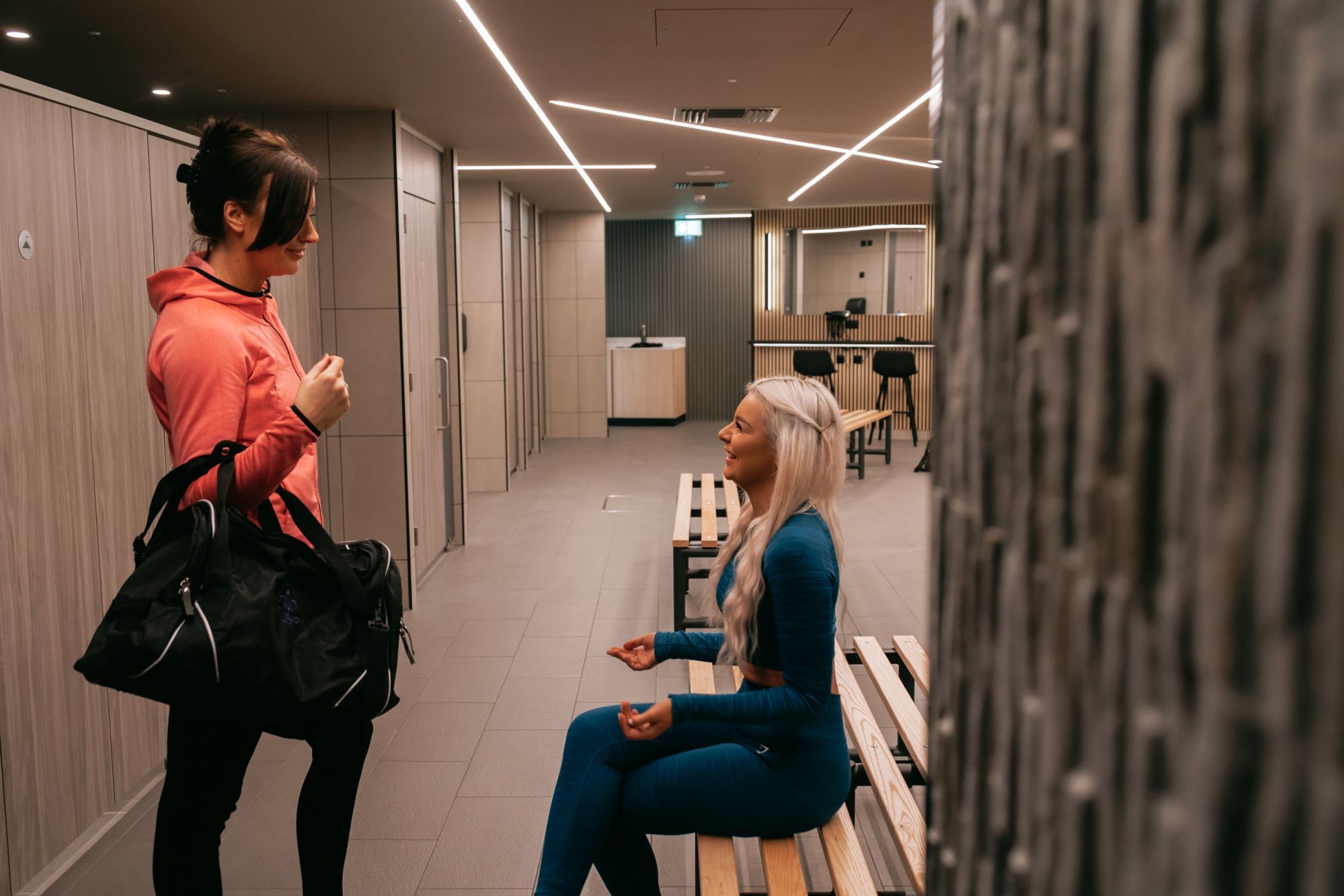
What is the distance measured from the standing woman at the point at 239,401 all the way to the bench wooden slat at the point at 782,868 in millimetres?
803

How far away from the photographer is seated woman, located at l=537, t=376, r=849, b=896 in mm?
1841

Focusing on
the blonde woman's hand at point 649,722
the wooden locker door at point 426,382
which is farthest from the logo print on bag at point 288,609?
the wooden locker door at point 426,382

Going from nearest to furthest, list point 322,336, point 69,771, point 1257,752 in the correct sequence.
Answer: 1. point 1257,752
2. point 69,771
3. point 322,336

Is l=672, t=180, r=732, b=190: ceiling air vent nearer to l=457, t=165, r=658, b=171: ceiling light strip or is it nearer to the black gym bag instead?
l=457, t=165, r=658, b=171: ceiling light strip

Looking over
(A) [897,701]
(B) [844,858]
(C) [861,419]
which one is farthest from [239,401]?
(C) [861,419]

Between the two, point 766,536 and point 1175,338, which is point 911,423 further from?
point 1175,338

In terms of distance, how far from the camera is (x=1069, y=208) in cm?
21

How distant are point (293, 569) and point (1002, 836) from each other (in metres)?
1.57

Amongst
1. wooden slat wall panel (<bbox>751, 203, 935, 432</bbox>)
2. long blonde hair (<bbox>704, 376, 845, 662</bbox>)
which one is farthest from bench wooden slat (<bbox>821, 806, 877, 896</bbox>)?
wooden slat wall panel (<bbox>751, 203, 935, 432</bbox>)

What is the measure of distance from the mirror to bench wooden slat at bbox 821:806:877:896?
1132 centimetres

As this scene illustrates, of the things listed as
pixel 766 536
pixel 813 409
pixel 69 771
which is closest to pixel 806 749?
pixel 766 536

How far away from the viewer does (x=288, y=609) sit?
1.62m

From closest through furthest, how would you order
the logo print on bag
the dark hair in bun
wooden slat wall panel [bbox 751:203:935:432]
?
1. the logo print on bag
2. the dark hair in bun
3. wooden slat wall panel [bbox 751:203:935:432]

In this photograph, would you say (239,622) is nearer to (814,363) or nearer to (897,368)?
(897,368)
